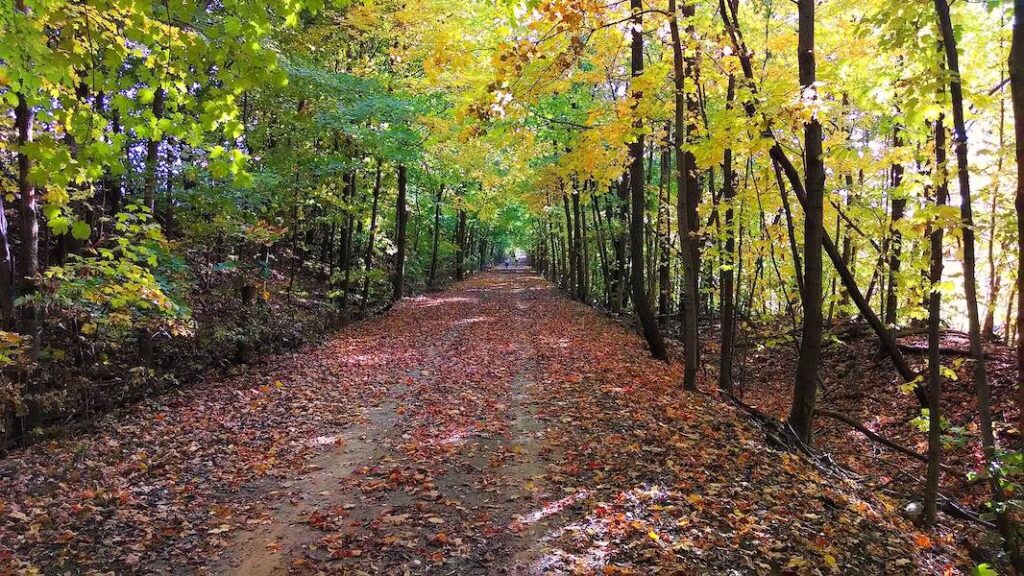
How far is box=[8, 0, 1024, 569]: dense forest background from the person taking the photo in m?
4.26

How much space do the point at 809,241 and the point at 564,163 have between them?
650 cm

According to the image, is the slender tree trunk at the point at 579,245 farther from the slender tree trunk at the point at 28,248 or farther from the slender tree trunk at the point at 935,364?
the slender tree trunk at the point at 28,248

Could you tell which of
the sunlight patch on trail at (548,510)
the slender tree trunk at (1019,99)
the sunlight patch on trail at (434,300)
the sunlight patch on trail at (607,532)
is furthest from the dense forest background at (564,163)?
the sunlight patch on trail at (434,300)

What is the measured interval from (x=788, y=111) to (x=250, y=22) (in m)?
5.71

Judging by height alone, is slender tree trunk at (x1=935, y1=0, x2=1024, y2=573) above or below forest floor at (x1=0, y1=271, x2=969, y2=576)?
above

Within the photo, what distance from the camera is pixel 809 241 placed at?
762 centimetres

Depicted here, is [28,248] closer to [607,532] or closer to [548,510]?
[548,510]

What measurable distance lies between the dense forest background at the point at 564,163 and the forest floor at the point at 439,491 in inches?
42.1

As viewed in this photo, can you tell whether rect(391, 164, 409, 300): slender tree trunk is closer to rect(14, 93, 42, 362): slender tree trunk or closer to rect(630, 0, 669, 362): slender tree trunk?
rect(630, 0, 669, 362): slender tree trunk

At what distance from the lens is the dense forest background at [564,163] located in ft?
14.0

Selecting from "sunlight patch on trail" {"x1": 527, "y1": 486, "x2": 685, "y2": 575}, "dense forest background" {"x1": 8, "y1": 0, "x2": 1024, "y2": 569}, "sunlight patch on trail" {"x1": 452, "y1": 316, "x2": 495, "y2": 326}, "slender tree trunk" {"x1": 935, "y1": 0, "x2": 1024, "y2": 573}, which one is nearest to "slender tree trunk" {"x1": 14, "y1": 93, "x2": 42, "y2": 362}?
"dense forest background" {"x1": 8, "y1": 0, "x2": 1024, "y2": 569}

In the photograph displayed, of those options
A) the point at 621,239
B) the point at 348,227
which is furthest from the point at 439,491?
the point at 621,239

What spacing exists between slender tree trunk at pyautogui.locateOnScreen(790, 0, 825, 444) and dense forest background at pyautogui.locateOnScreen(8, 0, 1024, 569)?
0.12ft

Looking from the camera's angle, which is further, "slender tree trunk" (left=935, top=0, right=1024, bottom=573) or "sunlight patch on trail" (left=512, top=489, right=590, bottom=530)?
"sunlight patch on trail" (left=512, top=489, right=590, bottom=530)
